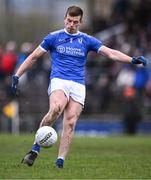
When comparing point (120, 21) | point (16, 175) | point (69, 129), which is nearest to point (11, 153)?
point (69, 129)

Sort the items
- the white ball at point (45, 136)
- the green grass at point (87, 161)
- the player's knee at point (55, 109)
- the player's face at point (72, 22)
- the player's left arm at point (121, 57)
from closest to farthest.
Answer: the green grass at point (87, 161) < the white ball at point (45, 136) < the player's knee at point (55, 109) < the player's face at point (72, 22) < the player's left arm at point (121, 57)

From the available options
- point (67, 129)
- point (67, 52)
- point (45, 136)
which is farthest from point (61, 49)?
point (45, 136)

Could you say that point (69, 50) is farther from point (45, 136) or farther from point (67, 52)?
point (45, 136)

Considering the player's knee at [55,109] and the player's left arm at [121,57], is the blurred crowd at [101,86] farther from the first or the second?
the player's knee at [55,109]

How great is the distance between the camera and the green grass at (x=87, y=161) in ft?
45.5

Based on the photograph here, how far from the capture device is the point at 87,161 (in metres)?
16.8

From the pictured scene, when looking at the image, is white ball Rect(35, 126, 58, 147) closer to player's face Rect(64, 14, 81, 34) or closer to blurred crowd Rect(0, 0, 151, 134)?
player's face Rect(64, 14, 81, 34)

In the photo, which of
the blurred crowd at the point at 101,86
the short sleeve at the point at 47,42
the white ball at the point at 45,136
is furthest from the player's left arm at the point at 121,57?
the blurred crowd at the point at 101,86

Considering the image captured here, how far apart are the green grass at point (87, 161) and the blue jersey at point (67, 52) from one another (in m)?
1.56

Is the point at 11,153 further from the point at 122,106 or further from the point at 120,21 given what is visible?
the point at 120,21

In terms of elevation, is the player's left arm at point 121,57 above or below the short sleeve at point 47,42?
below

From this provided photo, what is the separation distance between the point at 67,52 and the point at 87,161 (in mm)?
2495

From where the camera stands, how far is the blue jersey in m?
15.2

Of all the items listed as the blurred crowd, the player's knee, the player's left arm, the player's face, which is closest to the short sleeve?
the player's face
